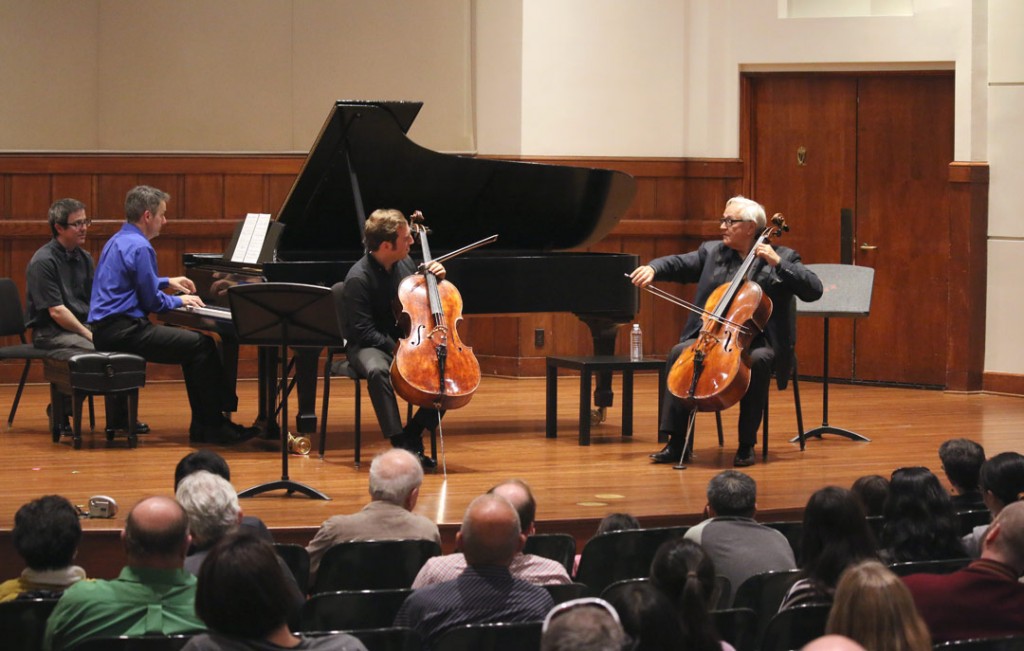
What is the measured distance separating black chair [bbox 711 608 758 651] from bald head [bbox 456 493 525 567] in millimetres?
528

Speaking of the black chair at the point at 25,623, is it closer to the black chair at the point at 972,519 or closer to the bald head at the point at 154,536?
the bald head at the point at 154,536

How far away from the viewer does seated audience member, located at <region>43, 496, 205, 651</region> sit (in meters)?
3.31

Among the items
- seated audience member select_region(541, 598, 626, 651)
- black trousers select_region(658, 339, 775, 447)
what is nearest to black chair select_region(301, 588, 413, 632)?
seated audience member select_region(541, 598, 626, 651)

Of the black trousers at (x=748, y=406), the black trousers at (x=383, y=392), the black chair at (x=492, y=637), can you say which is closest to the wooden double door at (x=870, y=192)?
the black trousers at (x=748, y=406)

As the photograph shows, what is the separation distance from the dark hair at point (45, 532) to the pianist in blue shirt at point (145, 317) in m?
3.70

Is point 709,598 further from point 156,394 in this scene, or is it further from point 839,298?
point 156,394

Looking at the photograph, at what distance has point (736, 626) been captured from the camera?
3412 mm

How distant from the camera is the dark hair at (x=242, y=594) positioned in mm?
2846

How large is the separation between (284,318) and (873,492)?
250 cm

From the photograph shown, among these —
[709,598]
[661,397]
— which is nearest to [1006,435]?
[661,397]

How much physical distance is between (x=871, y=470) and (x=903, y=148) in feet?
12.3

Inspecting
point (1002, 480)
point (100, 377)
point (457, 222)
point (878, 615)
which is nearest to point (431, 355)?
point (100, 377)

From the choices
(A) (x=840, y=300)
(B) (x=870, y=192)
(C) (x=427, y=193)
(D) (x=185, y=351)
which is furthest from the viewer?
(B) (x=870, y=192)

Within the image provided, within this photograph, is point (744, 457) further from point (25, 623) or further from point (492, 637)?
point (25, 623)
